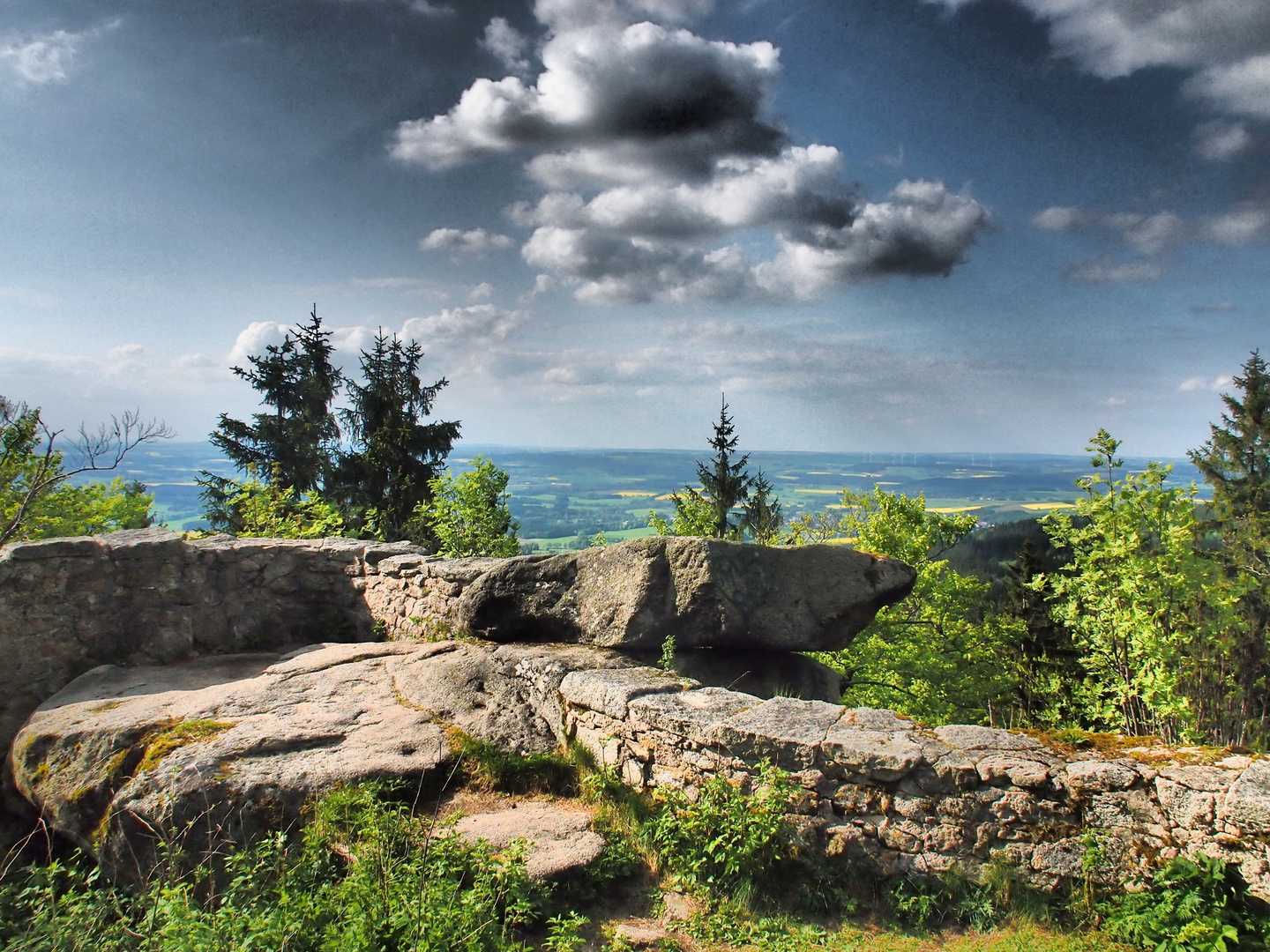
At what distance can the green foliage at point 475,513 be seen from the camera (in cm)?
1255

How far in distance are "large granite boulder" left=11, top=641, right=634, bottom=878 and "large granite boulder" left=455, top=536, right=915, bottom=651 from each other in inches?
17.5

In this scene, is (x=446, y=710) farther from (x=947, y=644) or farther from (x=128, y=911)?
(x=947, y=644)

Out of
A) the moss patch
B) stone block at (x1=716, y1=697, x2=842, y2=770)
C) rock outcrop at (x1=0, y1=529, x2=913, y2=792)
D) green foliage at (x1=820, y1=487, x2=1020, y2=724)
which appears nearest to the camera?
stone block at (x1=716, y1=697, x2=842, y2=770)

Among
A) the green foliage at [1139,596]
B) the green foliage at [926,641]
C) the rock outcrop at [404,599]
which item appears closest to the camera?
the green foliage at [1139,596]

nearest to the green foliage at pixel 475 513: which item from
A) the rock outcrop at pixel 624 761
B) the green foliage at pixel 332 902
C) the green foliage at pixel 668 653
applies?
the rock outcrop at pixel 624 761

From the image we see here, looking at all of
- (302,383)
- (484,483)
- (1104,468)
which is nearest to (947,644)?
(1104,468)

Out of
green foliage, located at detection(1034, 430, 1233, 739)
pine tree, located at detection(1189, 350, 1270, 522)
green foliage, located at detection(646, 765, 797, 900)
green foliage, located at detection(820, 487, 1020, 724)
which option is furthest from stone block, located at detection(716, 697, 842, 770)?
pine tree, located at detection(1189, 350, 1270, 522)

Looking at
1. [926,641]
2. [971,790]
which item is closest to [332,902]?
[971,790]

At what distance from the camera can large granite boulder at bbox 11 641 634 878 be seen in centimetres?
522

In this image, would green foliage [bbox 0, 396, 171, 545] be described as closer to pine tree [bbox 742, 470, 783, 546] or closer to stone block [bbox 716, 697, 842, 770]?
stone block [bbox 716, 697, 842, 770]

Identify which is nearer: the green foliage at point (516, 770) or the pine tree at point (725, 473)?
the green foliage at point (516, 770)

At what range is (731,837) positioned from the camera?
466 cm

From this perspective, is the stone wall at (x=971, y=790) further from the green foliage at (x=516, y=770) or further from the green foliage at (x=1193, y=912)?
the green foliage at (x=516, y=770)

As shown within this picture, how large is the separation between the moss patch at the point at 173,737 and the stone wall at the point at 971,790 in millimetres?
3945
